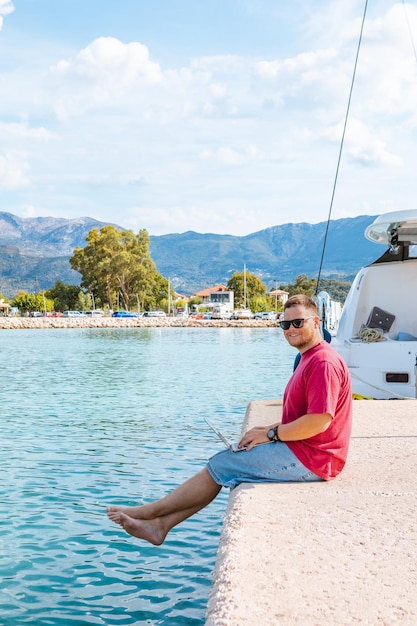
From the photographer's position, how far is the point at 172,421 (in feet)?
48.7

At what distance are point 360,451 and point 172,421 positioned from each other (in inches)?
323

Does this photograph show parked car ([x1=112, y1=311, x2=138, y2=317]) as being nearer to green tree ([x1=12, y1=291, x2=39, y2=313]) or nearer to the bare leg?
green tree ([x1=12, y1=291, x2=39, y2=313])

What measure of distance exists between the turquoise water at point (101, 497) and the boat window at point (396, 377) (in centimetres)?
259

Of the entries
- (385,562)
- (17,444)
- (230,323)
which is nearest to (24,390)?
(17,444)

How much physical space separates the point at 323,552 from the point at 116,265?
10669 cm

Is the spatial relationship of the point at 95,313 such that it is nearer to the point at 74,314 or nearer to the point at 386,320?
the point at 74,314

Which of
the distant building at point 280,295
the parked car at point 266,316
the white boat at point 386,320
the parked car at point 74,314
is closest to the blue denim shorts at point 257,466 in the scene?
the white boat at point 386,320

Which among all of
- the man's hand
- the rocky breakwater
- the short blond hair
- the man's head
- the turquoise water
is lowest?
the rocky breakwater

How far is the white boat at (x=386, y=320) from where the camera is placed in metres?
11.5

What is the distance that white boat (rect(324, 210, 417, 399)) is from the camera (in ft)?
37.9

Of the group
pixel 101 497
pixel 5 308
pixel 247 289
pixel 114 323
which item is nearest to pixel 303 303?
pixel 101 497

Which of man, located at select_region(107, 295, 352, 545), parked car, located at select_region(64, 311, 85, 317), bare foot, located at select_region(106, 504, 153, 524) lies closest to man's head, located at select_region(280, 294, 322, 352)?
man, located at select_region(107, 295, 352, 545)

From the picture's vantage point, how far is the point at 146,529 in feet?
16.5

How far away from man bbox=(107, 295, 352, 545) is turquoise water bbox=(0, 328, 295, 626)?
0.68 metres
